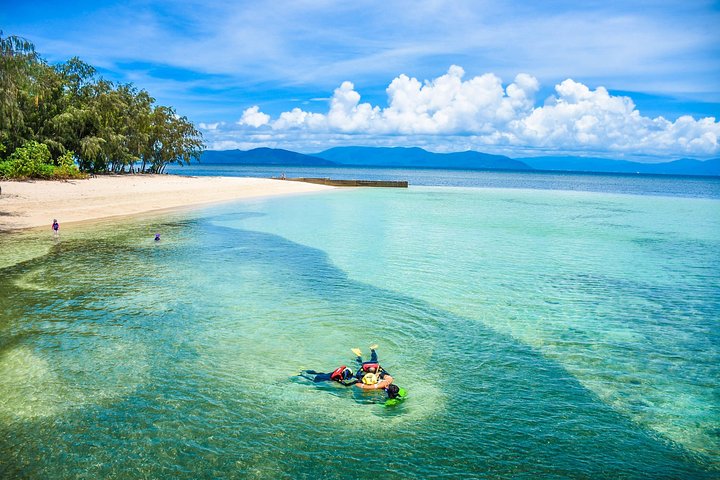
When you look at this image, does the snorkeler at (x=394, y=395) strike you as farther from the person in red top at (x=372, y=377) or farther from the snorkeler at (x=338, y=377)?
the snorkeler at (x=338, y=377)

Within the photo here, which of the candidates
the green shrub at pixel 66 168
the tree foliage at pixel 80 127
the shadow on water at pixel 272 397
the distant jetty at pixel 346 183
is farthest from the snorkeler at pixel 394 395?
the distant jetty at pixel 346 183

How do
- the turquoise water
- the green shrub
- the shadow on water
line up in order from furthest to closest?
1. the green shrub
2. the turquoise water
3. the shadow on water

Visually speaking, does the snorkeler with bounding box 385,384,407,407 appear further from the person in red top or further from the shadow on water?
the person in red top

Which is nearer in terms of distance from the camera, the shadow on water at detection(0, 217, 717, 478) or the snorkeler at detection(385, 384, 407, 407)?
the shadow on water at detection(0, 217, 717, 478)

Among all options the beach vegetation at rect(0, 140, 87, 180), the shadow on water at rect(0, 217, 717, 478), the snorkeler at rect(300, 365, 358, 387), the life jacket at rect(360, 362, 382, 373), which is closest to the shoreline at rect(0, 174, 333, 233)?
the beach vegetation at rect(0, 140, 87, 180)

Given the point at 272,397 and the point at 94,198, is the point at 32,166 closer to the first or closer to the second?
the point at 94,198

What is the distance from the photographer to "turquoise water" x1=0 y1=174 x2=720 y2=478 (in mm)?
9789

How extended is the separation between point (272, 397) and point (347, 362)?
2873 mm

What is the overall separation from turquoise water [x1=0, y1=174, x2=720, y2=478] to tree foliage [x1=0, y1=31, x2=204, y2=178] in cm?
3412

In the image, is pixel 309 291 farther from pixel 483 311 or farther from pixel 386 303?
Answer: pixel 483 311

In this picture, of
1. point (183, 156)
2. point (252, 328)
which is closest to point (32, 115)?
point (183, 156)

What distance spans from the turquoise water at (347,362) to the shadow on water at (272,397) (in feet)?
0.20

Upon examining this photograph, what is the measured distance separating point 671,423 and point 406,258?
19.5 metres

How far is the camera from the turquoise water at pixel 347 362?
9.79 meters
